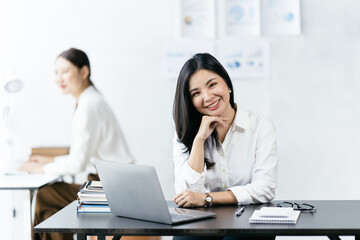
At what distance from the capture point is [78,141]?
3240mm

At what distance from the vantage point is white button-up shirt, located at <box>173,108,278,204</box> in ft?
6.88

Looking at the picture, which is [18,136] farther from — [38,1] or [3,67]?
[38,1]

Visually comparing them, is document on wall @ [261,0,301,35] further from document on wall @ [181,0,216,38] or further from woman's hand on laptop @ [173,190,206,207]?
woman's hand on laptop @ [173,190,206,207]

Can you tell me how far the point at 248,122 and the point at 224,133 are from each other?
0.41 feet

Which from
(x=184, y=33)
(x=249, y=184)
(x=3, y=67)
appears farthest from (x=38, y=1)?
(x=249, y=184)

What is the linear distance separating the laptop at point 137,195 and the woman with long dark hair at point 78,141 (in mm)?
1430

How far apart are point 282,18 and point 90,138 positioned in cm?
178

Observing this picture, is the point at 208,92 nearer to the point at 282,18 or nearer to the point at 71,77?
the point at 71,77

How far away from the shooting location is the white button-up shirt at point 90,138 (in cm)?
321

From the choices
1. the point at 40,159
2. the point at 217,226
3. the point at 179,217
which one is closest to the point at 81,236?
the point at 179,217

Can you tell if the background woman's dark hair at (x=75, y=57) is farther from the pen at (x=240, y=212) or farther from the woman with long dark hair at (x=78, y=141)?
the pen at (x=240, y=212)

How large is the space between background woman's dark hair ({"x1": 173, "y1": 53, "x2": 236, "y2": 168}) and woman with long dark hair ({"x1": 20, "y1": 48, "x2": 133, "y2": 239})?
1.17 metres

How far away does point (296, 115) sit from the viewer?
3.93 metres

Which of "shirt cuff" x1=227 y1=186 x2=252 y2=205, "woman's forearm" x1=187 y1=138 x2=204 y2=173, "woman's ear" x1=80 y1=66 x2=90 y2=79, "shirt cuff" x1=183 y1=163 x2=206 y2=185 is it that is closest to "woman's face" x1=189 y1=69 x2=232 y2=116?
"woman's forearm" x1=187 y1=138 x2=204 y2=173
